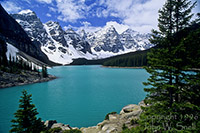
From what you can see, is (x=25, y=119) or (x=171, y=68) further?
(x=25, y=119)

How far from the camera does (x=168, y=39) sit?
7820 millimetres

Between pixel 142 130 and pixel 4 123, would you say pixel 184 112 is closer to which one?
pixel 142 130

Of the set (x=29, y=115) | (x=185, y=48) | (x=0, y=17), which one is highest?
(x=0, y=17)

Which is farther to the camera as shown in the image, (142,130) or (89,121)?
(89,121)

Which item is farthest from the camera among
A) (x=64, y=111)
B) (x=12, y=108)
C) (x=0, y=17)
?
(x=0, y=17)

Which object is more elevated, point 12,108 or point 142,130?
point 142,130

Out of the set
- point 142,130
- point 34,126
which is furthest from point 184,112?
point 34,126

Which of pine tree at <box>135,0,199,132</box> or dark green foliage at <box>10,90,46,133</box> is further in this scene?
dark green foliage at <box>10,90,46,133</box>

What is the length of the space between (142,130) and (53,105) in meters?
18.1

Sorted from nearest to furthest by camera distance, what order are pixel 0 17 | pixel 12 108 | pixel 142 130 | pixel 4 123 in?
pixel 142 130 → pixel 4 123 → pixel 12 108 → pixel 0 17

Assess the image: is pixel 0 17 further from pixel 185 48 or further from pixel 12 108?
pixel 185 48

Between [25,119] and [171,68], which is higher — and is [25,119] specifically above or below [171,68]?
below

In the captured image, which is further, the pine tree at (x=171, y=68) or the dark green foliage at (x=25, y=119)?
the dark green foliage at (x=25, y=119)

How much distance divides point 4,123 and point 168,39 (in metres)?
20.9
